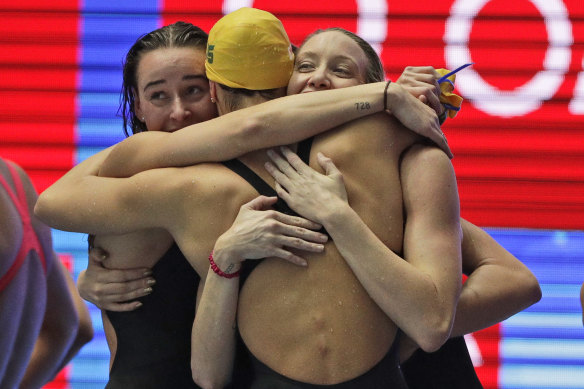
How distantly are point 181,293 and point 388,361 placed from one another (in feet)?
2.21

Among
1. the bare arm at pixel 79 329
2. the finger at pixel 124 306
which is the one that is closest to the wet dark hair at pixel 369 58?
the finger at pixel 124 306

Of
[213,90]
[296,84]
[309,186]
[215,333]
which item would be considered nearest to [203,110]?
[213,90]

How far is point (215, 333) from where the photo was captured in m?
2.26

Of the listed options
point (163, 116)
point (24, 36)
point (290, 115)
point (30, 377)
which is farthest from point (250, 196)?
point (24, 36)

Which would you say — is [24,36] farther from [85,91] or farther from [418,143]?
[418,143]

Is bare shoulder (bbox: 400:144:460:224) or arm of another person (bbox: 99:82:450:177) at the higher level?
arm of another person (bbox: 99:82:450:177)

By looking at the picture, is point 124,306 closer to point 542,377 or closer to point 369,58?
point 369,58

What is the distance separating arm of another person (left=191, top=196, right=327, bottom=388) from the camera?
2160 mm

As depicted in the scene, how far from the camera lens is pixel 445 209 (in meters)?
2.22

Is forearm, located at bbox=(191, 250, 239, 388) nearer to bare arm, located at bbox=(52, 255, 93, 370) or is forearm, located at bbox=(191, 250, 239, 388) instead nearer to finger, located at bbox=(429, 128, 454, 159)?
finger, located at bbox=(429, 128, 454, 159)

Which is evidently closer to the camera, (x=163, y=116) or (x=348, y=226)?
(x=348, y=226)

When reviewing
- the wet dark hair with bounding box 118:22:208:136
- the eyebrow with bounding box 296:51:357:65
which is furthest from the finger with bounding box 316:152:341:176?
the wet dark hair with bounding box 118:22:208:136

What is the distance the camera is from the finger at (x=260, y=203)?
7.24 feet

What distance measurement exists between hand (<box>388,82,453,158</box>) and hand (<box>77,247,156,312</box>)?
88 cm
